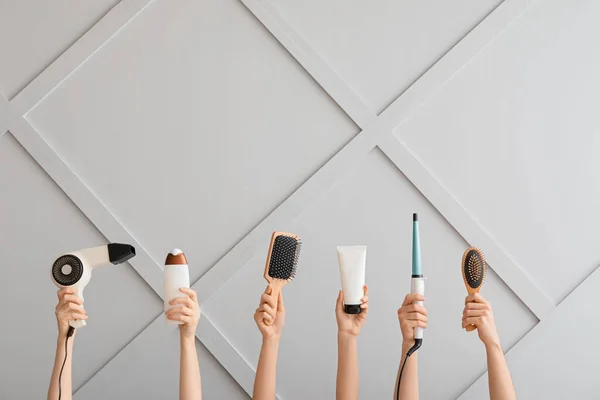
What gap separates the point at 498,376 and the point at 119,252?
81cm

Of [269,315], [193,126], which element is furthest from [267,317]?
[193,126]

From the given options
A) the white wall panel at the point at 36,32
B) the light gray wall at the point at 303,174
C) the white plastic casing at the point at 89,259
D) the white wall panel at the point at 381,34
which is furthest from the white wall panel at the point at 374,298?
the white wall panel at the point at 36,32

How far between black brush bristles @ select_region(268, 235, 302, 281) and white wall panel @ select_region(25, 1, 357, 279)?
42 cm

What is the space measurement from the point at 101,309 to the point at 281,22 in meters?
0.93

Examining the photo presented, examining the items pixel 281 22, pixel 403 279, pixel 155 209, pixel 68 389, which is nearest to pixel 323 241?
pixel 403 279

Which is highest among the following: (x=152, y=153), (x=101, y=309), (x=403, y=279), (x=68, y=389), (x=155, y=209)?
(x=152, y=153)

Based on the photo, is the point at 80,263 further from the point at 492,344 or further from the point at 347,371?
the point at 492,344

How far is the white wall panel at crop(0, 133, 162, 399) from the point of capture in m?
1.77

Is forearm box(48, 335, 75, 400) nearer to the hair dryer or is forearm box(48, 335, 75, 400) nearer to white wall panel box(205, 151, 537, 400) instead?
the hair dryer

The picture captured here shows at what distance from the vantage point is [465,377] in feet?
5.72

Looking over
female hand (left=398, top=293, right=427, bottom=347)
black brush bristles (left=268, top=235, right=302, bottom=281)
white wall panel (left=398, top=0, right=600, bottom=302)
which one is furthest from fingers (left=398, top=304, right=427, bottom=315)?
white wall panel (left=398, top=0, right=600, bottom=302)

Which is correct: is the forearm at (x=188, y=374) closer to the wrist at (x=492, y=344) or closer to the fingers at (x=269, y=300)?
the fingers at (x=269, y=300)

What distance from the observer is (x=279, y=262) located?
4.44ft

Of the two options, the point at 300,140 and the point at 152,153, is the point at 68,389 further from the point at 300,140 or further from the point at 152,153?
the point at 300,140
